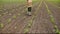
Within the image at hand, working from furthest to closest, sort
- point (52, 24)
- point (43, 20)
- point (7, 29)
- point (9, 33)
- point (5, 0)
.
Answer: point (5, 0), point (43, 20), point (52, 24), point (7, 29), point (9, 33)

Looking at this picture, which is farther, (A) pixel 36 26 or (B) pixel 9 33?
(A) pixel 36 26

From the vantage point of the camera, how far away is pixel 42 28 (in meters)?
8.38

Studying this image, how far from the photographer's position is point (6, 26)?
8.41 m

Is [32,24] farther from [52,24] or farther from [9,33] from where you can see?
[9,33]

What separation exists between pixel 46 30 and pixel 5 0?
12.3 m

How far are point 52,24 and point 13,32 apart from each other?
2.48 metres

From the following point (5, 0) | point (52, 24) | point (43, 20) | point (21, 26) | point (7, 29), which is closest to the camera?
point (7, 29)

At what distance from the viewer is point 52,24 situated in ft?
29.9

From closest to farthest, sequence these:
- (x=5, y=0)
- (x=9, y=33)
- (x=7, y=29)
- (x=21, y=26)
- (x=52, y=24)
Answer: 1. (x=9, y=33)
2. (x=7, y=29)
3. (x=21, y=26)
4. (x=52, y=24)
5. (x=5, y=0)

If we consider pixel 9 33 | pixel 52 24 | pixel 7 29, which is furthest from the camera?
pixel 52 24

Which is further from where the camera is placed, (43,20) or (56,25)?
(43,20)

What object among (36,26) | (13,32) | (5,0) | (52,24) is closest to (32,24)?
(36,26)

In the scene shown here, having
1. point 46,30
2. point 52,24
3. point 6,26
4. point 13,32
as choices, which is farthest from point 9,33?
point 52,24

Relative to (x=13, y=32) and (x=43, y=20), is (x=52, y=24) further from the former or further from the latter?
(x=13, y=32)
